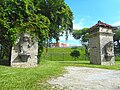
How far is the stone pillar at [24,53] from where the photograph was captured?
1420 centimetres

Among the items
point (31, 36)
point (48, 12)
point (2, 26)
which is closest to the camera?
point (2, 26)

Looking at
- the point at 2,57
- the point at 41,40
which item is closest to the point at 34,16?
the point at 41,40

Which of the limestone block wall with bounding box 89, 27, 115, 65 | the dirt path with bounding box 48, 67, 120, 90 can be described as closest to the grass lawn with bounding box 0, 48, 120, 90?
the dirt path with bounding box 48, 67, 120, 90

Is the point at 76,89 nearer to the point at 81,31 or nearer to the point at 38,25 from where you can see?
the point at 38,25

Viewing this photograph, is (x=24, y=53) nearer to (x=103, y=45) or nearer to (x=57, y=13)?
(x=57, y=13)

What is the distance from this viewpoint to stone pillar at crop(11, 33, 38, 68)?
1420cm

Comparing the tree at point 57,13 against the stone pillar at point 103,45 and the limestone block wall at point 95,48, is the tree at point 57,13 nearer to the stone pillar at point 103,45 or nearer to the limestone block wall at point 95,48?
the stone pillar at point 103,45

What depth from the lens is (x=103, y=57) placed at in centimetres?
2077

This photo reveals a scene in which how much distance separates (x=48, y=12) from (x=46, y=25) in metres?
2.31

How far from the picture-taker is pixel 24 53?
563 inches

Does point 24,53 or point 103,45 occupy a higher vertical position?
point 103,45

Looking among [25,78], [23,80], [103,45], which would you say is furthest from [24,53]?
[103,45]

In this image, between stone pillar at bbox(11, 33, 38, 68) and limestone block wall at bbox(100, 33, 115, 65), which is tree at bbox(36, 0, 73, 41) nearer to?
stone pillar at bbox(11, 33, 38, 68)

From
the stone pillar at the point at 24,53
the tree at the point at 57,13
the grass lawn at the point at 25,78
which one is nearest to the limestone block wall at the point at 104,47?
the tree at the point at 57,13
